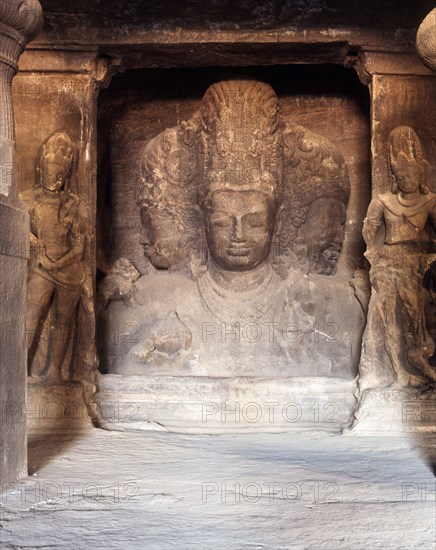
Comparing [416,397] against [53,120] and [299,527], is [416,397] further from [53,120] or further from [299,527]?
[53,120]

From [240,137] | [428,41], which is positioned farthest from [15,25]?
[240,137]

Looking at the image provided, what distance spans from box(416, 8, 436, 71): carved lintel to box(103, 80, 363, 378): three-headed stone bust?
102 inches

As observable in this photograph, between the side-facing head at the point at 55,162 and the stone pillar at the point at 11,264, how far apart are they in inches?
63.5

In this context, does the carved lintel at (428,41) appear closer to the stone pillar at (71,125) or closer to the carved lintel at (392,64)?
the carved lintel at (392,64)

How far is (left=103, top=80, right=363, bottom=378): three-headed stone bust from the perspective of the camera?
19.8ft

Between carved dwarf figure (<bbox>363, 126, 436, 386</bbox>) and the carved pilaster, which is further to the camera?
carved dwarf figure (<bbox>363, 126, 436, 386</bbox>)

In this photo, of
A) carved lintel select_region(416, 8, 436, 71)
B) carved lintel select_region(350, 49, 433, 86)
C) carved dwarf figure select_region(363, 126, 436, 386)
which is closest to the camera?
carved lintel select_region(416, 8, 436, 71)

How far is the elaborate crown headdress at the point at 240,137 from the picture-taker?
6.06m

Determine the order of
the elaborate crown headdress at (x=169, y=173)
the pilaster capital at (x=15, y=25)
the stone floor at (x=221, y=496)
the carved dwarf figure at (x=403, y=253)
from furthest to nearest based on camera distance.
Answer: the elaborate crown headdress at (x=169, y=173) < the carved dwarf figure at (x=403, y=253) < the pilaster capital at (x=15, y=25) < the stone floor at (x=221, y=496)

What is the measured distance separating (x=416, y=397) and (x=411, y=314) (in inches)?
20.9

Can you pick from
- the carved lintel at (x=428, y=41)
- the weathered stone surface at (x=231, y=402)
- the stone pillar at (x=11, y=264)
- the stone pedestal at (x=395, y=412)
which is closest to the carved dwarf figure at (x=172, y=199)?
the weathered stone surface at (x=231, y=402)

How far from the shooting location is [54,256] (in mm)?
5480

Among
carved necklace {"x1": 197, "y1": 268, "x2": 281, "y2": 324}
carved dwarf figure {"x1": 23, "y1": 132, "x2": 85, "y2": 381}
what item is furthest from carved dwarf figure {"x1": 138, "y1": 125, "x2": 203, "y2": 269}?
carved dwarf figure {"x1": 23, "y1": 132, "x2": 85, "y2": 381}

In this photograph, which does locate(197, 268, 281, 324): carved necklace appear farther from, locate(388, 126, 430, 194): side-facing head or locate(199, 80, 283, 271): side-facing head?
locate(388, 126, 430, 194): side-facing head
